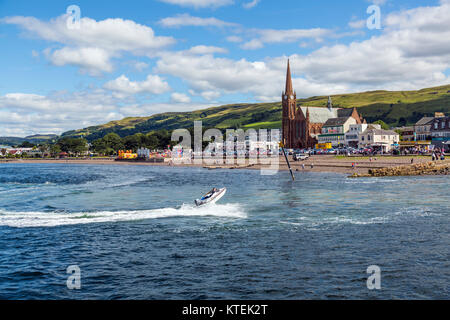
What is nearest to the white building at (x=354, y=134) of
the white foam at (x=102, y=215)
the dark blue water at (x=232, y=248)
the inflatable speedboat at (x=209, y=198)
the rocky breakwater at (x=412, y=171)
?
the rocky breakwater at (x=412, y=171)

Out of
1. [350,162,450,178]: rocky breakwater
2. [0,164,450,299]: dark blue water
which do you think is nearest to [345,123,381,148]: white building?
[350,162,450,178]: rocky breakwater

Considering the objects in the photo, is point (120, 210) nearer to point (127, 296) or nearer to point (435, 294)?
point (127, 296)

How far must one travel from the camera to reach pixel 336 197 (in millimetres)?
51062

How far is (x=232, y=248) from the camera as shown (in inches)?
1080

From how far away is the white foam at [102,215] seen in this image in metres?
38.4

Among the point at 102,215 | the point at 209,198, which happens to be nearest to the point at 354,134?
the point at 209,198

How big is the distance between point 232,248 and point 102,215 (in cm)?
1941

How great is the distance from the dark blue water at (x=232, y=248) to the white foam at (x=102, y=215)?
0.11 meters

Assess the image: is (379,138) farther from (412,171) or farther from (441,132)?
(412,171)

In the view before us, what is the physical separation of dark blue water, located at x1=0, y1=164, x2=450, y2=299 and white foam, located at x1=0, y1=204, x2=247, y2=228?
0.37ft

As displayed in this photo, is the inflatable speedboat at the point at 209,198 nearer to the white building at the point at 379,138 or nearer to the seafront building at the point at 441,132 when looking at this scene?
the seafront building at the point at 441,132

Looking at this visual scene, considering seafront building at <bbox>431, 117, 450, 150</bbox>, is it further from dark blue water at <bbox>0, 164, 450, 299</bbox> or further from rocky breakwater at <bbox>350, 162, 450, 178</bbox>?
dark blue water at <bbox>0, 164, 450, 299</bbox>

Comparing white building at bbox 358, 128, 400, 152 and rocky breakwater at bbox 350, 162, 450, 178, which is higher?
white building at bbox 358, 128, 400, 152

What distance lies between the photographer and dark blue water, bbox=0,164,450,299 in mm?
20203
